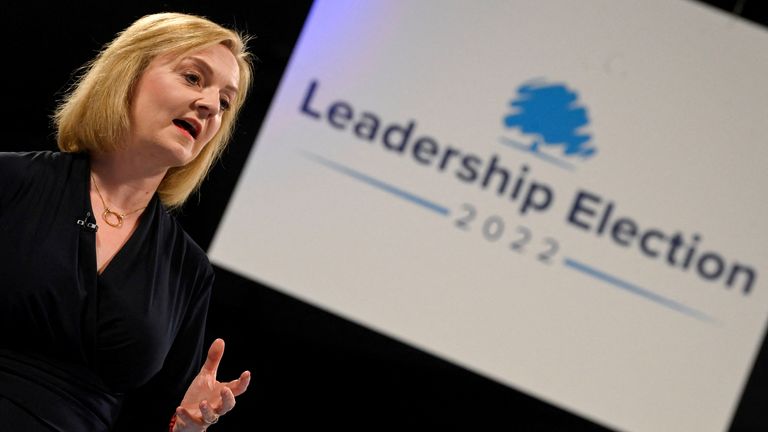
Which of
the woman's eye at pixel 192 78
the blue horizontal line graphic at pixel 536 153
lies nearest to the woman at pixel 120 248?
the woman's eye at pixel 192 78

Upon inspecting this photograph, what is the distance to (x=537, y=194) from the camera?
3730 millimetres

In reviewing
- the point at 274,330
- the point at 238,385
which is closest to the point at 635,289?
the point at 274,330

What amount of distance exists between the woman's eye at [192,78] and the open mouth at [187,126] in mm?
77

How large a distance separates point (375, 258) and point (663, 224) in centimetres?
112

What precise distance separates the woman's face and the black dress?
0.39ft

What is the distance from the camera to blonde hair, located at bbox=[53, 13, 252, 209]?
1.68 meters

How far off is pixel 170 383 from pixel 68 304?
37 centimetres

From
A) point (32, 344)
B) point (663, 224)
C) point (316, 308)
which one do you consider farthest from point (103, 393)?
point (663, 224)

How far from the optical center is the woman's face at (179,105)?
1.69 meters

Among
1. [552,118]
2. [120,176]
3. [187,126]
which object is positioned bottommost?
[120,176]

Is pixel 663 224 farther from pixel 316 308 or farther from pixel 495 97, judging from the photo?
pixel 316 308

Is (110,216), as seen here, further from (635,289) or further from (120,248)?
(635,289)

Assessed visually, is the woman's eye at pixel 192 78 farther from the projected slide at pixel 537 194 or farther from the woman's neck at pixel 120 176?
the projected slide at pixel 537 194

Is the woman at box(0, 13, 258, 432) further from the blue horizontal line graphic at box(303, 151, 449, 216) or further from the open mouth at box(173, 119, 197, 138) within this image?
the blue horizontal line graphic at box(303, 151, 449, 216)
